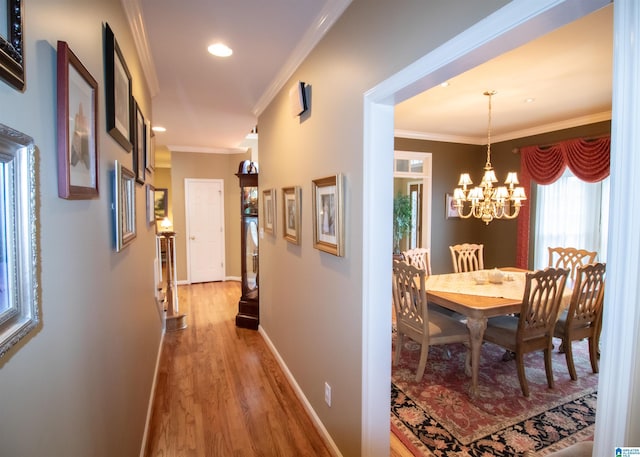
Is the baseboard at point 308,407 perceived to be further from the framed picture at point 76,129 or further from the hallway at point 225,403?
the framed picture at point 76,129

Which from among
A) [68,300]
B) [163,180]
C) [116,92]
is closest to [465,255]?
[116,92]

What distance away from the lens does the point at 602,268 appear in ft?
9.11

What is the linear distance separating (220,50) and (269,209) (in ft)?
5.09

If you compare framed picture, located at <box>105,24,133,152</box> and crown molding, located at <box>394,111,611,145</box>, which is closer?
framed picture, located at <box>105,24,133,152</box>

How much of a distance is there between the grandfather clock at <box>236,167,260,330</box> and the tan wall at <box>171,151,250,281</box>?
213 centimetres

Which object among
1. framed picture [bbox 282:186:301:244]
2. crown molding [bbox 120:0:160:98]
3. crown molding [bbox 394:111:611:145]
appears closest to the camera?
crown molding [bbox 120:0:160:98]

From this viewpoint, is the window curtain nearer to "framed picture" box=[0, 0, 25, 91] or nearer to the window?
the window

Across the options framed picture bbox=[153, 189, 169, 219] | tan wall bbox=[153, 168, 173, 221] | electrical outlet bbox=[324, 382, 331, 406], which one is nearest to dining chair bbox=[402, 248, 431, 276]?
electrical outlet bbox=[324, 382, 331, 406]

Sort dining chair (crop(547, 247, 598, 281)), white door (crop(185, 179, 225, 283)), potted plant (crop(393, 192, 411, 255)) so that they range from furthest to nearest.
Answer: white door (crop(185, 179, 225, 283))
potted plant (crop(393, 192, 411, 255))
dining chair (crop(547, 247, 598, 281))

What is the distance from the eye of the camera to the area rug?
2.14 metres

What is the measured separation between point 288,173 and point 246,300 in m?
2.14

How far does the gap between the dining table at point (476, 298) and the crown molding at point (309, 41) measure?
2250 mm

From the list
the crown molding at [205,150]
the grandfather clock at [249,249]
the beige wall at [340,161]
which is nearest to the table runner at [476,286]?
the beige wall at [340,161]

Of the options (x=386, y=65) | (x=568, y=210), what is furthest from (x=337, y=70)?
(x=568, y=210)
